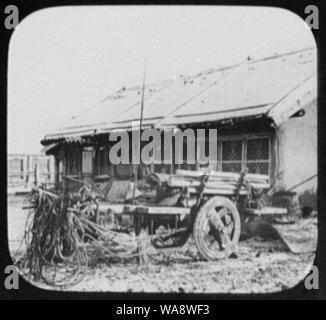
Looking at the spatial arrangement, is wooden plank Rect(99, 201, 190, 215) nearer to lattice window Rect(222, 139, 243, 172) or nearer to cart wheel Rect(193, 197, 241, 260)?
cart wheel Rect(193, 197, 241, 260)

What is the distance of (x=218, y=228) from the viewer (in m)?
3.17

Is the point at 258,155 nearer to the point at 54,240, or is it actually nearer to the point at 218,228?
the point at 218,228

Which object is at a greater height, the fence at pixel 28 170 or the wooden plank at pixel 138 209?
the fence at pixel 28 170

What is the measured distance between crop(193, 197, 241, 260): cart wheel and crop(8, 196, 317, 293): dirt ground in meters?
0.05

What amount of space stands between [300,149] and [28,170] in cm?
165

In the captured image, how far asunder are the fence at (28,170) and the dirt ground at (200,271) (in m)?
0.11

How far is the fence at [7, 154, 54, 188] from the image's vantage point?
3084 mm

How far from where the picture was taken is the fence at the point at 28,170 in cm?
308

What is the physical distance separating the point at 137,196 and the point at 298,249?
3.40 feet

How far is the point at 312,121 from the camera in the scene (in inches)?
122

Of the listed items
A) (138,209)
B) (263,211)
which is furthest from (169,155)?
(263,211)

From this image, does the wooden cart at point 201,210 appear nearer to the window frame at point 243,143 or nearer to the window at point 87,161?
the window frame at point 243,143

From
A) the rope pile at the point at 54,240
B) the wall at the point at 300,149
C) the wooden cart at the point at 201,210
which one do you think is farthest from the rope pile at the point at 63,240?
the wall at the point at 300,149

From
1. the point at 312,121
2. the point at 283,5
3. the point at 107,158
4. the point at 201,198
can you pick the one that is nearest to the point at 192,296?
the point at 201,198
